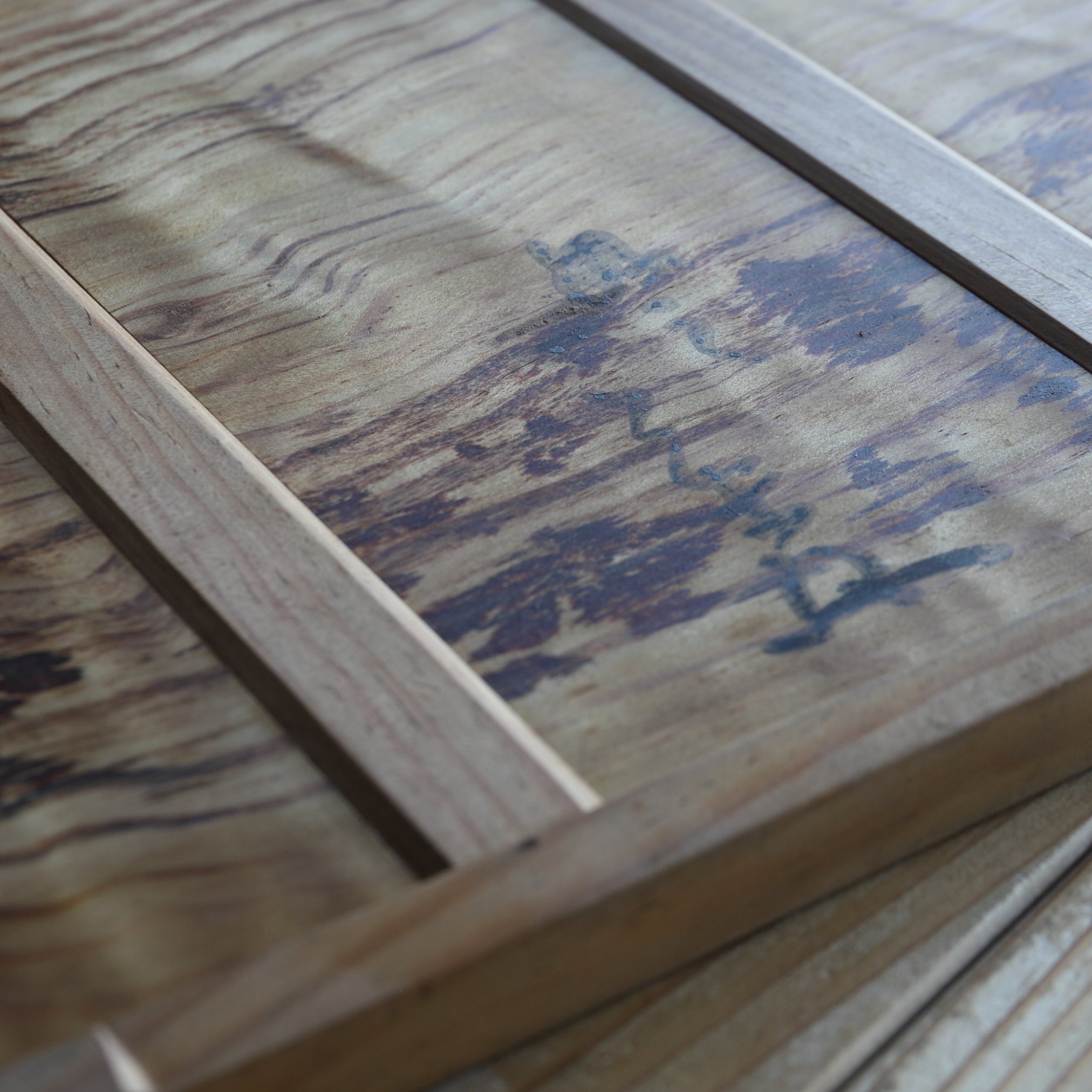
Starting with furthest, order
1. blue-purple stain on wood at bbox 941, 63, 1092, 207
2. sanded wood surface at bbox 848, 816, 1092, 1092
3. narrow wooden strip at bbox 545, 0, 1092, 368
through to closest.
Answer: blue-purple stain on wood at bbox 941, 63, 1092, 207 → narrow wooden strip at bbox 545, 0, 1092, 368 → sanded wood surface at bbox 848, 816, 1092, 1092

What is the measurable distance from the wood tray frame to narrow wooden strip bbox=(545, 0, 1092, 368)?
323 millimetres

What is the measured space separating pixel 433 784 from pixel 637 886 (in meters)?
0.10

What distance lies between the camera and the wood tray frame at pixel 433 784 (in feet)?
1.50

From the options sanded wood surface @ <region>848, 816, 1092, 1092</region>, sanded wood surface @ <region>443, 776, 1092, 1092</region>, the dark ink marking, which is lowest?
sanded wood surface @ <region>848, 816, 1092, 1092</region>

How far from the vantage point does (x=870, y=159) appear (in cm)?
94

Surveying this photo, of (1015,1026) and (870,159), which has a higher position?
(870,159)

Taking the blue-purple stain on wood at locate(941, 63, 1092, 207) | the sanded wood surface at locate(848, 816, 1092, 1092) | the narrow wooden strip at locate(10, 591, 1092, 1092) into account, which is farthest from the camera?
the blue-purple stain on wood at locate(941, 63, 1092, 207)

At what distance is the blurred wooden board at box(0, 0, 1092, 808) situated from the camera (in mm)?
648

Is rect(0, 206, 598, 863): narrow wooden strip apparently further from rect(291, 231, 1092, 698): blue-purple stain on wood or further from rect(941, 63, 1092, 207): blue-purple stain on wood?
rect(941, 63, 1092, 207): blue-purple stain on wood

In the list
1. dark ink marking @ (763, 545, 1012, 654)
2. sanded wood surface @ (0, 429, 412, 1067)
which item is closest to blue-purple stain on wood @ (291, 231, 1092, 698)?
dark ink marking @ (763, 545, 1012, 654)

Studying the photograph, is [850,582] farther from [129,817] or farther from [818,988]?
[129,817]

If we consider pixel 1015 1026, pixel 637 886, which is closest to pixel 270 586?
pixel 637 886

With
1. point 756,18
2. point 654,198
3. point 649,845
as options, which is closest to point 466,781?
point 649,845

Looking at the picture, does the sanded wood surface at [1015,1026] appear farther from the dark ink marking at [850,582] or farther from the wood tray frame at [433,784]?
the dark ink marking at [850,582]
